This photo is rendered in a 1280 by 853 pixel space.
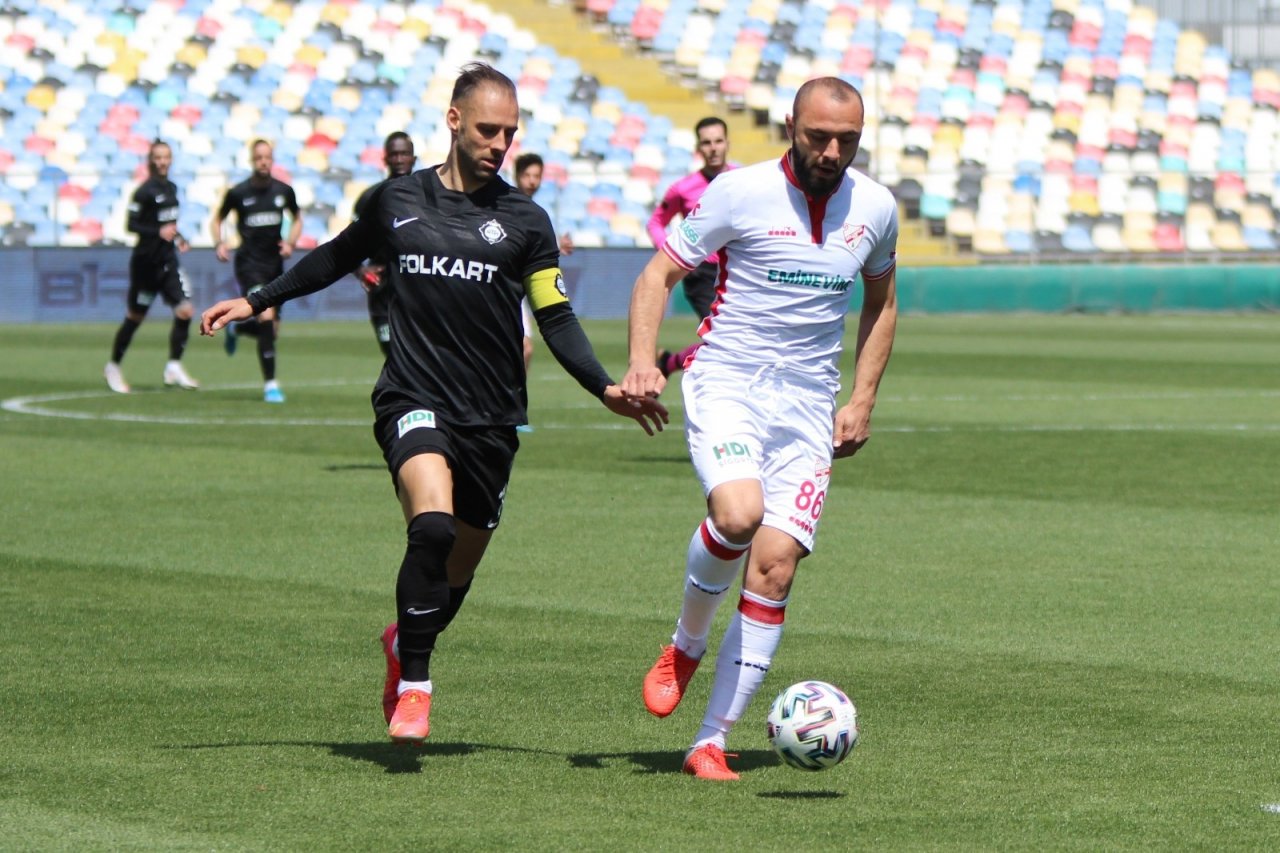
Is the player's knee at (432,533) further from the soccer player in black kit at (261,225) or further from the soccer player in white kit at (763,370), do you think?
the soccer player in black kit at (261,225)

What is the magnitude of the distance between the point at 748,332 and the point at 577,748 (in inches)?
50.0

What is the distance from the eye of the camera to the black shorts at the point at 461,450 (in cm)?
631

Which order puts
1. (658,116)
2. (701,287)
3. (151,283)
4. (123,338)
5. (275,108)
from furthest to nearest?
(658,116)
(275,108)
(151,283)
(123,338)
(701,287)

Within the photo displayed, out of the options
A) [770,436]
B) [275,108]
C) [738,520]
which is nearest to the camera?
[738,520]

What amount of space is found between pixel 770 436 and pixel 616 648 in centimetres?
205

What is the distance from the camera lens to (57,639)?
819 centimetres

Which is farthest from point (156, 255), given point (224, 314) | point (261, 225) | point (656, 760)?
point (656, 760)

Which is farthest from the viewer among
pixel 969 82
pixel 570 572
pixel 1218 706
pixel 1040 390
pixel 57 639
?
pixel 969 82

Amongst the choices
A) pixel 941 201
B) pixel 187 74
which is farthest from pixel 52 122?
pixel 941 201

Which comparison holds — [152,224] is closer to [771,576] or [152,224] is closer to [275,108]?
[275,108]

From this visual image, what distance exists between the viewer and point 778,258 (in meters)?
6.30

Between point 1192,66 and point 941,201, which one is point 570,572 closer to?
point 941,201

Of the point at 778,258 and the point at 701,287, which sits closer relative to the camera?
the point at 778,258

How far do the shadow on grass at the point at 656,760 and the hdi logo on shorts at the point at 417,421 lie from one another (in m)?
1.02
